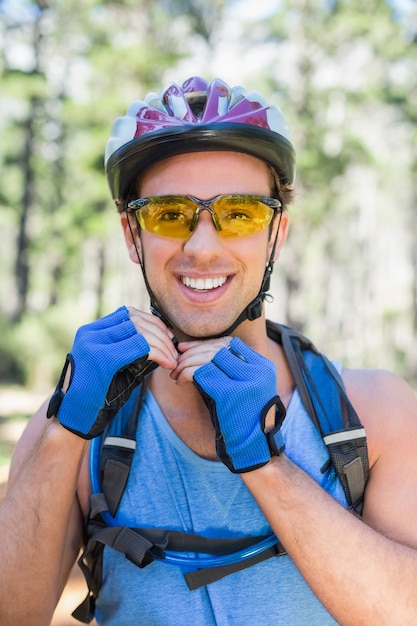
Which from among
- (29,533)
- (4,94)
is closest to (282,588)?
(29,533)

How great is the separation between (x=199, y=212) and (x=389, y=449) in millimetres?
1227

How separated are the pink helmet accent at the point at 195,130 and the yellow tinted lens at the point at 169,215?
23cm

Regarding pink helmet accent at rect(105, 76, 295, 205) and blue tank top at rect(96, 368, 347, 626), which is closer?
blue tank top at rect(96, 368, 347, 626)

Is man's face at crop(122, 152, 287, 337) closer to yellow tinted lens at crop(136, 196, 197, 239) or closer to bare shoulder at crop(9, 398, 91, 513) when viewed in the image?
yellow tinted lens at crop(136, 196, 197, 239)

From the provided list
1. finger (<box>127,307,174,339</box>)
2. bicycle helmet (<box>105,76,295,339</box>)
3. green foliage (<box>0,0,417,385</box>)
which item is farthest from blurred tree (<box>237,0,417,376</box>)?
finger (<box>127,307,174,339</box>)

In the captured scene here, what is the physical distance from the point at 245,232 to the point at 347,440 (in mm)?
974

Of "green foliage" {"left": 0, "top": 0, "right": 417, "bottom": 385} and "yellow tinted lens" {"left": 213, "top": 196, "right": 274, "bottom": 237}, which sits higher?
"green foliage" {"left": 0, "top": 0, "right": 417, "bottom": 385}

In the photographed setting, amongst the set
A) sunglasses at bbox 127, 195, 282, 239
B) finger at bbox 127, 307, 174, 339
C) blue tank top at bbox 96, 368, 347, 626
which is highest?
sunglasses at bbox 127, 195, 282, 239

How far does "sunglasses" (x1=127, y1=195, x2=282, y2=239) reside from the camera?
2.57m

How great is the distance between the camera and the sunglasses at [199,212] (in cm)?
257

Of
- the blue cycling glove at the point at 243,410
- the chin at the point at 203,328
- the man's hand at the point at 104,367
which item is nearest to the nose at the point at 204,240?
the chin at the point at 203,328

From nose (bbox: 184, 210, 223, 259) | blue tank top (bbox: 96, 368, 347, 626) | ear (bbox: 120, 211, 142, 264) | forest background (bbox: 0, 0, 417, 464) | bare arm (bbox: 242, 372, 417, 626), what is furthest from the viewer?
forest background (bbox: 0, 0, 417, 464)

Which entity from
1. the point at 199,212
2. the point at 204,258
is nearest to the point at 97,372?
the point at 204,258

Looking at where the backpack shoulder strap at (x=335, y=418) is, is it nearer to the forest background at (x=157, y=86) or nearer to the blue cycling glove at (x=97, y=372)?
the blue cycling glove at (x=97, y=372)
